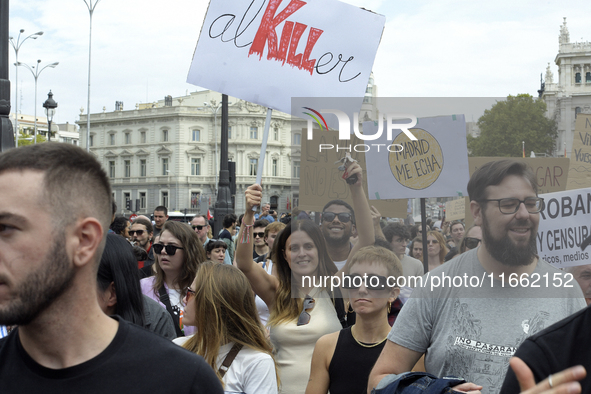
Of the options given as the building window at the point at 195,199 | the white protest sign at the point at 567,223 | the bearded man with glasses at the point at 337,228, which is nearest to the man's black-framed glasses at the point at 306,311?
the bearded man with glasses at the point at 337,228

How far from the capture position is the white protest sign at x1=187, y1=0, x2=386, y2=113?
11.9ft

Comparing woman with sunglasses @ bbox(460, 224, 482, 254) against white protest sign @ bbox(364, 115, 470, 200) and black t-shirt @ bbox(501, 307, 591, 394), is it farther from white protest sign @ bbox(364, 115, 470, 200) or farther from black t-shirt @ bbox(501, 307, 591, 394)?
black t-shirt @ bbox(501, 307, 591, 394)

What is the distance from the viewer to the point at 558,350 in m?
1.17

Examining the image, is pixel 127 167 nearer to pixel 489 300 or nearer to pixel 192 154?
pixel 192 154

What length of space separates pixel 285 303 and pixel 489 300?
1525 millimetres

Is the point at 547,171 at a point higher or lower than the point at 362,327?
higher

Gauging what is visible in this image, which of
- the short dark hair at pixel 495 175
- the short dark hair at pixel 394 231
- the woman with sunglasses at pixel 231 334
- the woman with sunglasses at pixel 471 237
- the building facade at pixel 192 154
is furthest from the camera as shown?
the building facade at pixel 192 154

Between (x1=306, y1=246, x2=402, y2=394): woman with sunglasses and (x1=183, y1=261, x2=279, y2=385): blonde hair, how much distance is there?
1.02 ft

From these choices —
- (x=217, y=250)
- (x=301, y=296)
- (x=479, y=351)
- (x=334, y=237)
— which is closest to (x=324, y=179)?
(x=334, y=237)

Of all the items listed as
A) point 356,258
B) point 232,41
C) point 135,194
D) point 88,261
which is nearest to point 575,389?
point 88,261

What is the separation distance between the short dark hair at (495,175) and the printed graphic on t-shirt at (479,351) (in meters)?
0.50

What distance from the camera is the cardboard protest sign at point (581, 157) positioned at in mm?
3082

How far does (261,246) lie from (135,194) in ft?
209

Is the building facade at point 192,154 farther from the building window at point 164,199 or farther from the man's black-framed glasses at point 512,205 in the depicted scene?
the man's black-framed glasses at point 512,205
